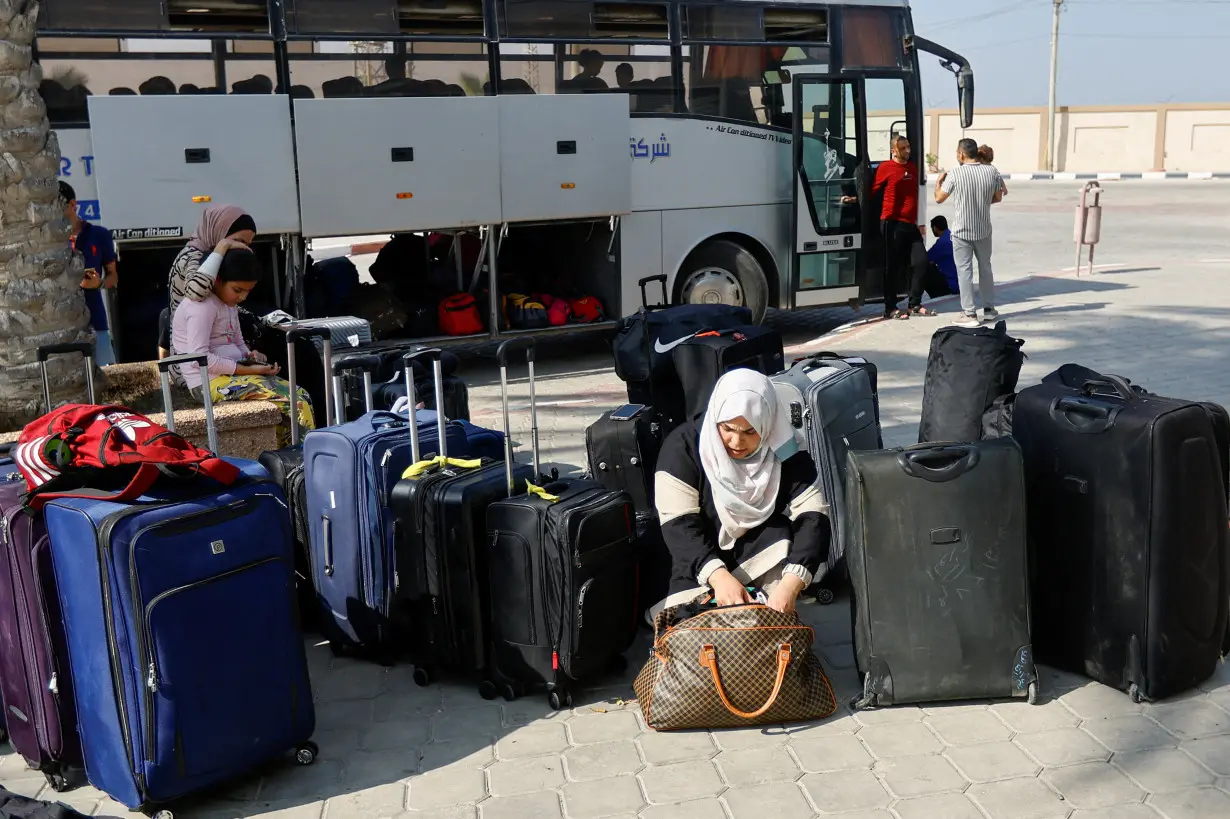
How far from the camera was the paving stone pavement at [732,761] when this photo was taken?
3.67m

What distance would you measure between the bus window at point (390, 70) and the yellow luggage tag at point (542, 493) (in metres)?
5.94

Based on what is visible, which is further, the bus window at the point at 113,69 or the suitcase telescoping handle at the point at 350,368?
the bus window at the point at 113,69

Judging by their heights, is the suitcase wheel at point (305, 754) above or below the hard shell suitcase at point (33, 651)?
below

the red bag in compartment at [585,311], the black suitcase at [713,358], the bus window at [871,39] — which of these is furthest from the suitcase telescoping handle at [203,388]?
the bus window at [871,39]

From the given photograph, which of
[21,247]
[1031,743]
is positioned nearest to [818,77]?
[21,247]

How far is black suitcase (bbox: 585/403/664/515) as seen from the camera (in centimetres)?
543

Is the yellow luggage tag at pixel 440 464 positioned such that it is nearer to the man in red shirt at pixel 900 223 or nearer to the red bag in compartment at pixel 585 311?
the red bag in compartment at pixel 585 311

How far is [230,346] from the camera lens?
5875 millimetres

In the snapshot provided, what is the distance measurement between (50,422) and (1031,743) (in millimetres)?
3313

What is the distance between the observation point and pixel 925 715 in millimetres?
4199

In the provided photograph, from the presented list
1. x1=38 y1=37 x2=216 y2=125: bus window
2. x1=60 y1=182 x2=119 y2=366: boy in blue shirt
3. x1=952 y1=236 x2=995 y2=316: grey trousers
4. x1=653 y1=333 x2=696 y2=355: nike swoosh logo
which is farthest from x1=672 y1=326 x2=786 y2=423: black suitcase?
x1=952 y1=236 x2=995 y2=316: grey trousers

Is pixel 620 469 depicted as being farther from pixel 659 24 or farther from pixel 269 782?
pixel 659 24

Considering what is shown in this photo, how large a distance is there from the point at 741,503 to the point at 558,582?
0.74m

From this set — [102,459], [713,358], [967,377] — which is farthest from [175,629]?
[967,377]
